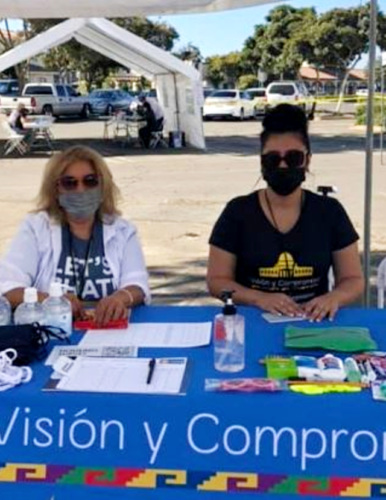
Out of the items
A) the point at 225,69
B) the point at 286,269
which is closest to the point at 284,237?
the point at 286,269

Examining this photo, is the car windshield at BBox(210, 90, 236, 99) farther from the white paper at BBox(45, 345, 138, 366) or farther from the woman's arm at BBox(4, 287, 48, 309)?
the white paper at BBox(45, 345, 138, 366)

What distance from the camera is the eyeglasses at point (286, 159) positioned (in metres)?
3.01

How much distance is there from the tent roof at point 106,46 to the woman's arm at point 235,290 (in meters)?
12.5

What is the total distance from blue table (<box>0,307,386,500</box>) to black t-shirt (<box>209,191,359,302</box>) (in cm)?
112

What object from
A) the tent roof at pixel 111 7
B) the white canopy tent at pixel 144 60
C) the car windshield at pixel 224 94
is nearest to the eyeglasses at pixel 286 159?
the tent roof at pixel 111 7

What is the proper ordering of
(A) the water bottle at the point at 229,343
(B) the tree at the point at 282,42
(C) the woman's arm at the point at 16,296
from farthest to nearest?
1. (B) the tree at the point at 282,42
2. (C) the woman's arm at the point at 16,296
3. (A) the water bottle at the point at 229,343

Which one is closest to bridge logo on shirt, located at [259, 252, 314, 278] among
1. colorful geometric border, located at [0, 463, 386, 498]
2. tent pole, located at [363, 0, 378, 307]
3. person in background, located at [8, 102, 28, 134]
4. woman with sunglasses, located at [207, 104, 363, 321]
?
woman with sunglasses, located at [207, 104, 363, 321]

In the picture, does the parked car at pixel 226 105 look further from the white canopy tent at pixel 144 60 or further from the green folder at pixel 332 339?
the green folder at pixel 332 339

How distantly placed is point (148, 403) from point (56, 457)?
0.28 meters

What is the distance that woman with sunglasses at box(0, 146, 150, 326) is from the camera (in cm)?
303

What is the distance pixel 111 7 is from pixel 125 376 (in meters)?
2.75

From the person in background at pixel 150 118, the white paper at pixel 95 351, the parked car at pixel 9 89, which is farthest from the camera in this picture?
the parked car at pixel 9 89

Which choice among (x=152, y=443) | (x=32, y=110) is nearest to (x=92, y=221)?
(x=152, y=443)

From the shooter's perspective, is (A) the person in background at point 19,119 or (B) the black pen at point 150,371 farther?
(A) the person in background at point 19,119
